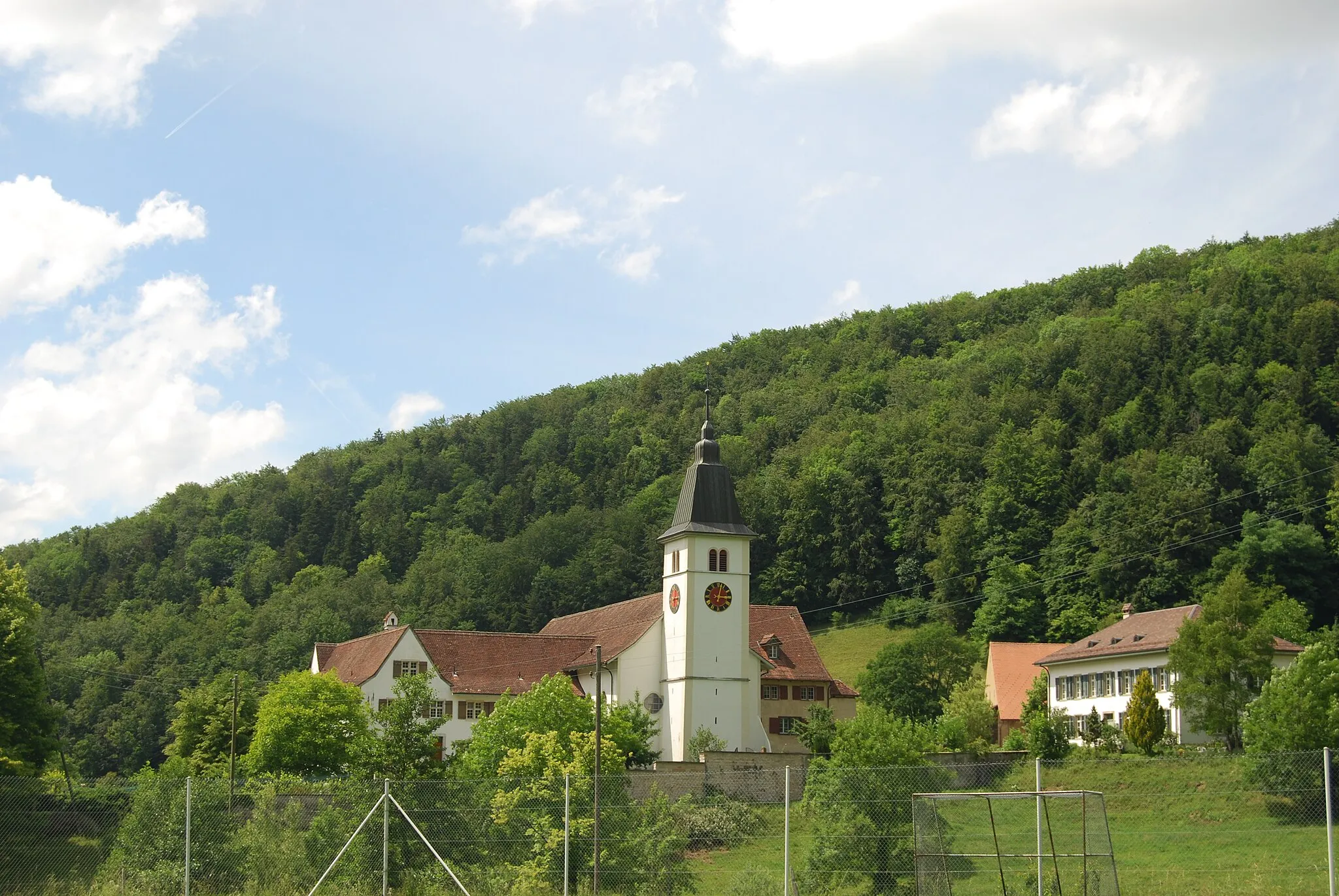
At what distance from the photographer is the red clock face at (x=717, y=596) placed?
61344mm

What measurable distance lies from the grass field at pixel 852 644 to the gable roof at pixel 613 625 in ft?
62.9

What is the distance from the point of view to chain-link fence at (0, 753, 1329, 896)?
21.2 m

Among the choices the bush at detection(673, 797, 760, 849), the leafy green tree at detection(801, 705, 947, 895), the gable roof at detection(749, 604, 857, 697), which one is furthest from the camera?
the gable roof at detection(749, 604, 857, 697)

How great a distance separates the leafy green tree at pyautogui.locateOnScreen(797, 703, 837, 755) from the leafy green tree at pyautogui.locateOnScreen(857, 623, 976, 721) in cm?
1053

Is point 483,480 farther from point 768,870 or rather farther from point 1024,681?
point 768,870

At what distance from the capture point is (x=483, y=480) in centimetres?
14150

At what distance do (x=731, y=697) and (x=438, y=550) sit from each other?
71.5m

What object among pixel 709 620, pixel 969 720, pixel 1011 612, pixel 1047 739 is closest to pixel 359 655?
pixel 709 620

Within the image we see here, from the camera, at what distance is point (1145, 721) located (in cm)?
5284

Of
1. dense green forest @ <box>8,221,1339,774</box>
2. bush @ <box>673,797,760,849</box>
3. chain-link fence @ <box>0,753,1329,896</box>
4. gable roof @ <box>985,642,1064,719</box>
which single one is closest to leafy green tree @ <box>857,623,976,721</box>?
gable roof @ <box>985,642,1064,719</box>

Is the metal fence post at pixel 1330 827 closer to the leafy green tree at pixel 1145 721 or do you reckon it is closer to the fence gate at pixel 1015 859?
the fence gate at pixel 1015 859

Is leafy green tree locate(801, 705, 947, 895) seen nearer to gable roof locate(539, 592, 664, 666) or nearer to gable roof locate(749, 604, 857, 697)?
gable roof locate(539, 592, 664, 666)

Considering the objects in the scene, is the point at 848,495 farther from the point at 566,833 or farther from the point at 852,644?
the point at 566,833

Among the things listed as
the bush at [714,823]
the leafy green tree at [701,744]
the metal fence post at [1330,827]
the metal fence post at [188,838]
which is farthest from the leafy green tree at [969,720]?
the metal fence post at [1330,827]
